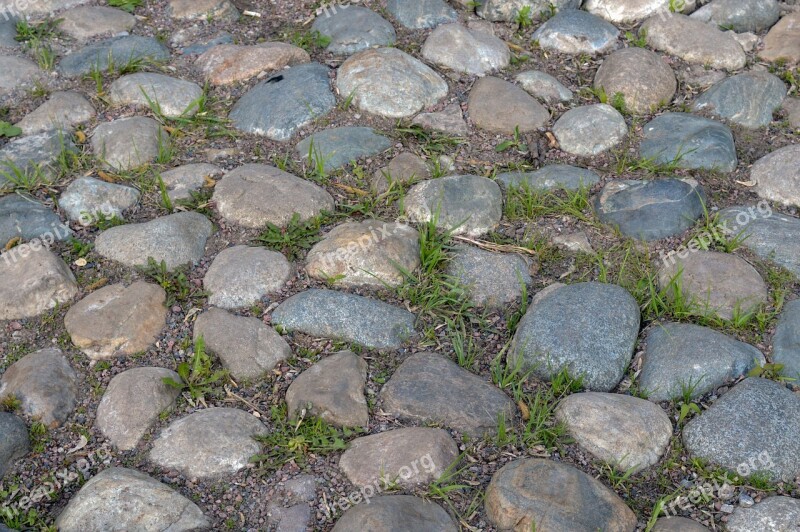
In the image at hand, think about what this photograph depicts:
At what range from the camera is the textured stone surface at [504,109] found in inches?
143

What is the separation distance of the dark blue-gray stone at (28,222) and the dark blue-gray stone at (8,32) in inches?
48.6

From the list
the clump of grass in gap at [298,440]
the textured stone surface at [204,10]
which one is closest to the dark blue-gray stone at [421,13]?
the textured stone surface at [204,10]

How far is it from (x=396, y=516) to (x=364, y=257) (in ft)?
3.44

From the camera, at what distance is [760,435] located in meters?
2.45

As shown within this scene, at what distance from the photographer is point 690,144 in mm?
3467

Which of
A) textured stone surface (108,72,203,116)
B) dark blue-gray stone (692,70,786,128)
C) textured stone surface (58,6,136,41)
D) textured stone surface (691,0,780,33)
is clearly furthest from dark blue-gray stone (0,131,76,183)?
textured stone surface (691,0,780,33)

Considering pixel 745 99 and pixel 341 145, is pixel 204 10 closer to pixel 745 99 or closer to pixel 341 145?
pixel 341 145

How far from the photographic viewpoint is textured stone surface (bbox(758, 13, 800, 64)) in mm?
4027

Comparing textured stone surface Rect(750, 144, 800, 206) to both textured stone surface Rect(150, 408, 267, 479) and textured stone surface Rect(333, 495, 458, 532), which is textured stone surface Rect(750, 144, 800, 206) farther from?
textured stone surface Rect(150, 408, 267, 479)

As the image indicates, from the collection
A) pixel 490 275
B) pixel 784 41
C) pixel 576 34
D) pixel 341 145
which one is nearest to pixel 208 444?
pixel 490 275

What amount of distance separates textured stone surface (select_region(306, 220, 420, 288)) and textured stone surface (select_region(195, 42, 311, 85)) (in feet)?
4.09

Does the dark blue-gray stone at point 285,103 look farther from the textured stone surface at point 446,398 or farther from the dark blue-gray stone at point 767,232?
the dark blue-gray stone at point 767,232

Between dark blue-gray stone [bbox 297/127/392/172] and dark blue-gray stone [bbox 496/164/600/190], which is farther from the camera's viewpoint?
dark blue-gray stone [bbox 297/127/392/172]

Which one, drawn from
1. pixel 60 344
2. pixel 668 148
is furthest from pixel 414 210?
pixel 60 344
